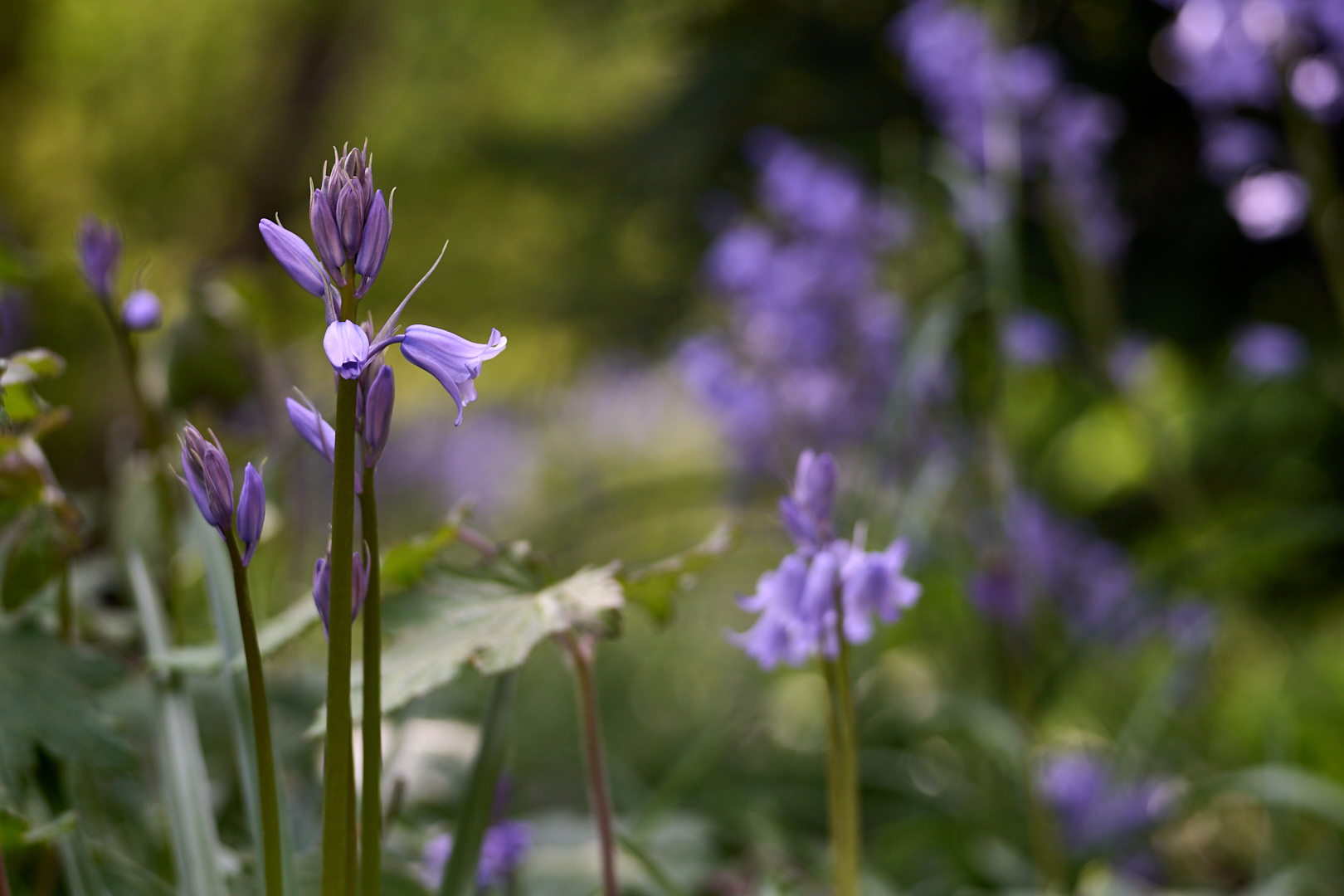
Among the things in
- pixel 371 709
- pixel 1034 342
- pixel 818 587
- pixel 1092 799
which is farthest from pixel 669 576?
pixel 1034 342

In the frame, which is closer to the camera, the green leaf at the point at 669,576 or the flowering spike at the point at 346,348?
the flowering spike at the point at 346,348

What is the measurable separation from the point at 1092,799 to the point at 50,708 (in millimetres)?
1196

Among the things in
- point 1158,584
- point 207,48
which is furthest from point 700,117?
point 207,48

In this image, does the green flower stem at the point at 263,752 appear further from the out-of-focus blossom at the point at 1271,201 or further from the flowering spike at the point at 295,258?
the out-of-focus blossom at the point at 1271,201

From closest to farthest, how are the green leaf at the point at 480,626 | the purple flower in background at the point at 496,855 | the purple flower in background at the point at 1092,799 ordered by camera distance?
the green leaf at the point at 480,626
the purple flower in background at the point at 496,855
the purple flower in background at the point at 1092,799

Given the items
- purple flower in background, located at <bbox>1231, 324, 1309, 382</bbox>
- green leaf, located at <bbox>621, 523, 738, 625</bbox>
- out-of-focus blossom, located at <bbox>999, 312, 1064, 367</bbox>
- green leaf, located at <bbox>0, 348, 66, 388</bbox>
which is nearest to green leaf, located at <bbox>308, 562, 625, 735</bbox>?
green leaf, located at <bbox>621, 523, 738, 625</bbox>

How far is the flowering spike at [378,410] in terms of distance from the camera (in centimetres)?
39

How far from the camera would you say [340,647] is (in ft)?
1.30

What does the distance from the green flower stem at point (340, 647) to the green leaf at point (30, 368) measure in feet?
0.85

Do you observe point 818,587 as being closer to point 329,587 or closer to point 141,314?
point 329,587

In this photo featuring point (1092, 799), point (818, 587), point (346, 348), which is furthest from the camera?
point (1092, 799)

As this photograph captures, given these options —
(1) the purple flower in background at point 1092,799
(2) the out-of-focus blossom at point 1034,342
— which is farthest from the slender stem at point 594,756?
(2) the out-of-focus blossom at point 1034,342

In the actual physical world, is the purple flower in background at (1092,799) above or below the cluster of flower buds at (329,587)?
above

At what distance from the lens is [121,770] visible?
0.56 metres
